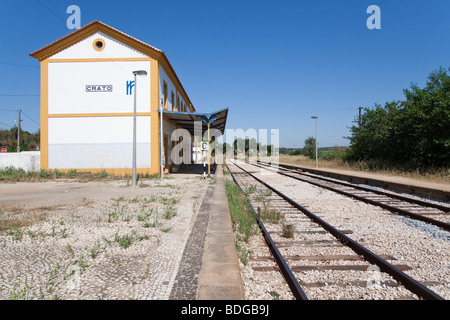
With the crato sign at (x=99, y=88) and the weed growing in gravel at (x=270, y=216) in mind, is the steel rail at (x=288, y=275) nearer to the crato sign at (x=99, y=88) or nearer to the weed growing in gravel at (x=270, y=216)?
the weed growing in gravel at (x=270, y=216)

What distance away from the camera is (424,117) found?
627 inches

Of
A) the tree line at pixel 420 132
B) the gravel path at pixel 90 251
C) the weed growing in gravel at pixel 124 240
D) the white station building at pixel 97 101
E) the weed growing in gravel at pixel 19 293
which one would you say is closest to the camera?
the weed growing in gravel at pixel 19 293

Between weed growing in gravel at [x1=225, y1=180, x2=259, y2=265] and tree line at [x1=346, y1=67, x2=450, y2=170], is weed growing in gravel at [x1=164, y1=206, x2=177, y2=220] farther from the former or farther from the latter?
tree line at [x1=346, y1=67, x2=450, y2=170]

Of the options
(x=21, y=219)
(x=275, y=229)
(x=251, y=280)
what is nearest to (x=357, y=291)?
(x=251, y=280)

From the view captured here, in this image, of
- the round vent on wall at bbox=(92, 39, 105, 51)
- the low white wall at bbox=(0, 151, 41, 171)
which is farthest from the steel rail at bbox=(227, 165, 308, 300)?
the low white wall at bbox=(0, 151, 41, 171)

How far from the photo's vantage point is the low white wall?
719 inches

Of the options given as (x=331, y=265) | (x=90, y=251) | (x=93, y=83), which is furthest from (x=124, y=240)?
(x=93, y=83)

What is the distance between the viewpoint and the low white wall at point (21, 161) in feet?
59.9

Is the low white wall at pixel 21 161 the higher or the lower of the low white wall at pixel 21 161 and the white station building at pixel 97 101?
the lower

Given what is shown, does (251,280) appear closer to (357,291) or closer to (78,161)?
(357,291)

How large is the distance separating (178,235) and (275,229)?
2.01 m

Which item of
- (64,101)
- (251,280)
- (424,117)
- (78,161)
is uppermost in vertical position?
(64,101)

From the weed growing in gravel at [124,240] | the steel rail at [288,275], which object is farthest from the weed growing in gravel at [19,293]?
the steel rail at [288,275]

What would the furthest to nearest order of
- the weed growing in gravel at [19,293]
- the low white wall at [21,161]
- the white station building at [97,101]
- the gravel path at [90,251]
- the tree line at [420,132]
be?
→ the low white wall at [21,161] → the white station building at [97,101] → the tree line at [420,132] → the gravel path at [90,251] → the weed growing in gravel at [19,293]
